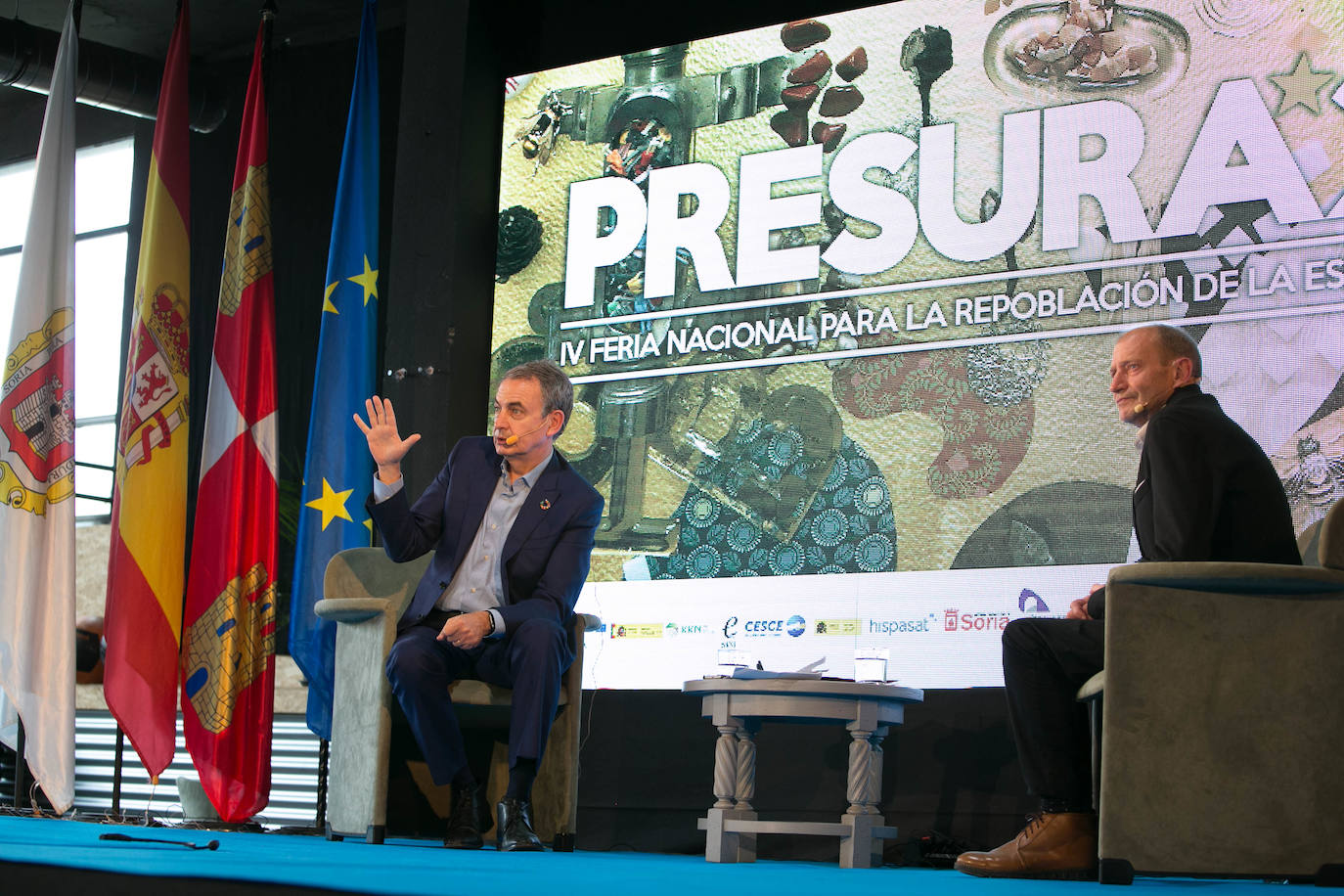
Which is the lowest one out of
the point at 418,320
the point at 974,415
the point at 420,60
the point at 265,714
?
the point at 265,714

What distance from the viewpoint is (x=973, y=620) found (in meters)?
3.95

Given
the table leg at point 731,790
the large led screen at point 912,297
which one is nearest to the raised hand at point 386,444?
the table leg at point 731,790

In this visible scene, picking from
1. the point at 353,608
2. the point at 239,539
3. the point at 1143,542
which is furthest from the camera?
the point at 239,539

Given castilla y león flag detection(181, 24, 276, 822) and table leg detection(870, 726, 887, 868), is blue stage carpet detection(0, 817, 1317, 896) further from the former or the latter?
castilla y león flag detection(181, 24, 276, 822)

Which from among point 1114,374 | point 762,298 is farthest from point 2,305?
point 1114,374

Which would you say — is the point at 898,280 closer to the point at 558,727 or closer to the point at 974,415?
the point at 974,415

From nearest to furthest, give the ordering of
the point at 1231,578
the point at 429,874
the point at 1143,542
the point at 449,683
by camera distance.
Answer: the point at 429,874 → the point at 1231,578 → the point at 1143,542 → the point at 449,683

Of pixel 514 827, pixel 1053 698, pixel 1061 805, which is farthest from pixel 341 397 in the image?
pixel 1061 805

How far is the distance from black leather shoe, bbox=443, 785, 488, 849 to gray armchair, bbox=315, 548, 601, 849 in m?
0.21

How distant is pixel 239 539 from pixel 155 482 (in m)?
0.35

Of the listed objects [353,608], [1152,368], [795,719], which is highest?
[1152,368]

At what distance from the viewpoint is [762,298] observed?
14.5 ft

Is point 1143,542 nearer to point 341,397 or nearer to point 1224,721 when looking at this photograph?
point 1224,721

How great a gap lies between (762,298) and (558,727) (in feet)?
5.18
